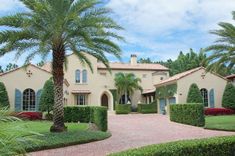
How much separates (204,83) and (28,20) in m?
27.0

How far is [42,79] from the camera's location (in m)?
33.0

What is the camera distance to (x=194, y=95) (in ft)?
122

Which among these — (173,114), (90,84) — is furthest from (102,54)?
(90,84)

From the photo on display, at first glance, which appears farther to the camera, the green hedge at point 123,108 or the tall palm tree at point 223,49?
the green hedge at point 123,108

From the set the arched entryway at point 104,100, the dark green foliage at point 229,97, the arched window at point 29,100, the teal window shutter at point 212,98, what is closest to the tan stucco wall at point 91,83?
the arched entryway at point 104,100

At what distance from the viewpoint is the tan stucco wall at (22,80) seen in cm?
3188

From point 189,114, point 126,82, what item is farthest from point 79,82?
point 189,114

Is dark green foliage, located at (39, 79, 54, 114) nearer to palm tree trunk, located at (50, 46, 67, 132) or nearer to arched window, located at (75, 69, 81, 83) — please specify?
palm tree trunk, located at (50, 46, 67, 132)

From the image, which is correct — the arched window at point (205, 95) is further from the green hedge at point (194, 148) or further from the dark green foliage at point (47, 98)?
the green hedge at point (194, 148)

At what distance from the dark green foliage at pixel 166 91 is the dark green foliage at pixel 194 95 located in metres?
2.17

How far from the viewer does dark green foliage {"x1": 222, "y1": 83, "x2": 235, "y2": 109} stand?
38.2 m

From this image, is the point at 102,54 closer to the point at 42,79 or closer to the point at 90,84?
the point at 42,79

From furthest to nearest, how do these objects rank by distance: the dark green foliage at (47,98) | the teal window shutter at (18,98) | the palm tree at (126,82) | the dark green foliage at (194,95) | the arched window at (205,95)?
the palm tree at (126,82) < the arched window at (205,95) < the dark green foliage at (194,95) < the teal window shutter at (18,98) < the dark green foliage at (47,98)

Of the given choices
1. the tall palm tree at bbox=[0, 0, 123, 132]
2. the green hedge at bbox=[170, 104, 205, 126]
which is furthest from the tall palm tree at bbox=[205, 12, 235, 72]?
the tall palm tree at bbox=[0, 0, 123, 132]
